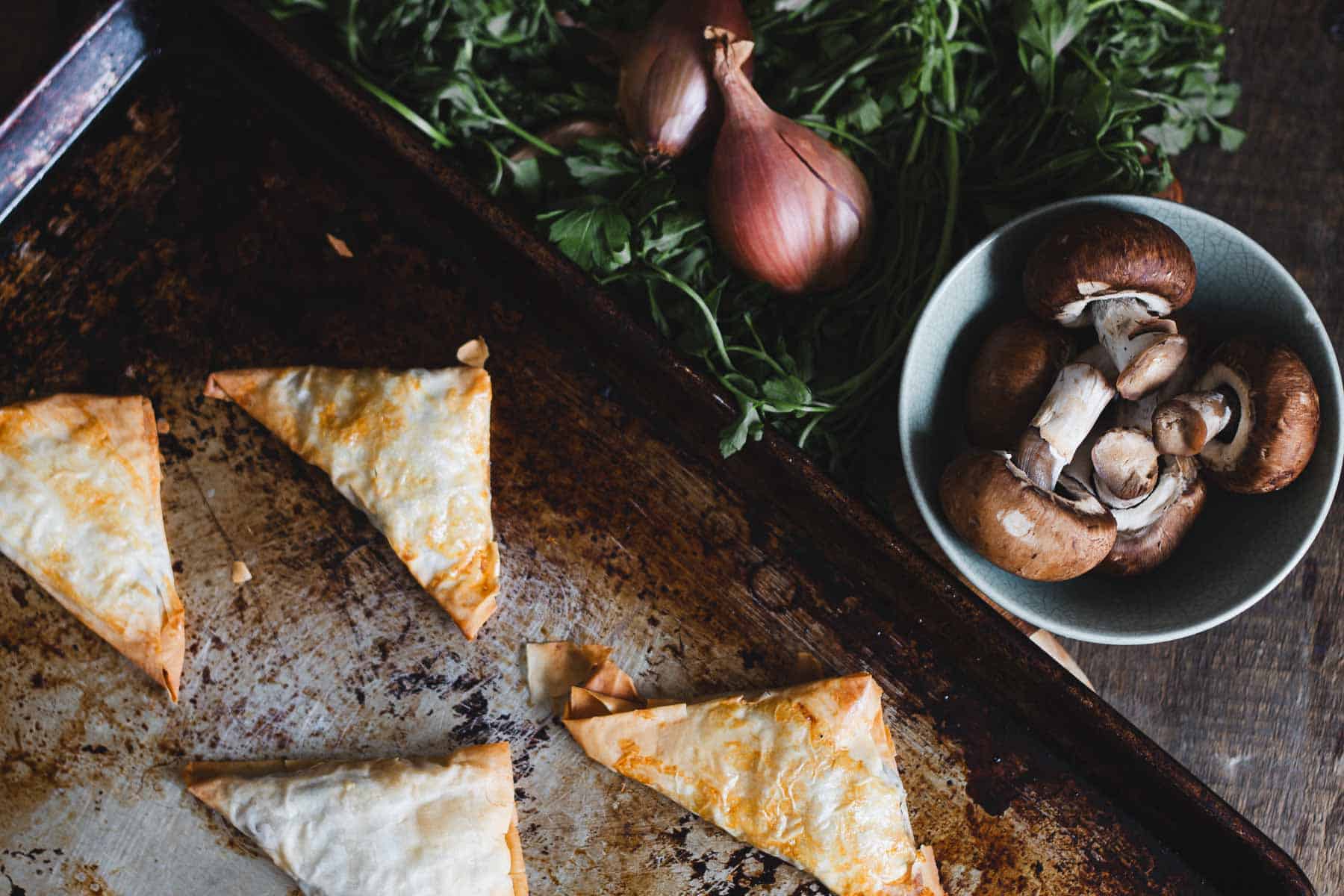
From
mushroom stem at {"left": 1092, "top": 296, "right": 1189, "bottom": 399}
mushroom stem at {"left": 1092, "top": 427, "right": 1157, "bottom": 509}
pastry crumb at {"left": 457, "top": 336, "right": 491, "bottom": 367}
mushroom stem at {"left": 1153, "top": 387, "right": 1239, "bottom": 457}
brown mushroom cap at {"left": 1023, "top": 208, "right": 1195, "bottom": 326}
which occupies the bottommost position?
mushroom stem at {"left": 1092, "top": 427, "right": 1157, "bottom": 509}

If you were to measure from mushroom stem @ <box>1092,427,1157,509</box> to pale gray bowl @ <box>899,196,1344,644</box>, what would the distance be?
0.14 meters

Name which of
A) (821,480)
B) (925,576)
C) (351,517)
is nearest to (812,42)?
(821,480)

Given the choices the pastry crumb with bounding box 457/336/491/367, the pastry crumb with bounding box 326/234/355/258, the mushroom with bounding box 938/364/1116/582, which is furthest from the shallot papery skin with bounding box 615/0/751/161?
the mushroom with bounding box 938/364/1116/582

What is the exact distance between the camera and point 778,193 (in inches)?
54.5

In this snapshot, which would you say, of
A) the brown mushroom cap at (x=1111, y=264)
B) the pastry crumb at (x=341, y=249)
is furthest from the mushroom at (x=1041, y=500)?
the pastry crumb at (x=341, y=249)

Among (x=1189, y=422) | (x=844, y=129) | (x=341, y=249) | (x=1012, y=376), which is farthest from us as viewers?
(x=341, y=249)

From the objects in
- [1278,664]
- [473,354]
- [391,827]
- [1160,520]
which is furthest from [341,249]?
[1278,664]

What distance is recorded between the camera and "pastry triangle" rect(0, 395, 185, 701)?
4.85ft

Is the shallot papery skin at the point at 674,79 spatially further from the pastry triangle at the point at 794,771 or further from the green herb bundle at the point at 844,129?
the pastry triangle at the point at 794,771

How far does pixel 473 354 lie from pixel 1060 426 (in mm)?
837

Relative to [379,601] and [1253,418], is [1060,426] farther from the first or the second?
[379,601]

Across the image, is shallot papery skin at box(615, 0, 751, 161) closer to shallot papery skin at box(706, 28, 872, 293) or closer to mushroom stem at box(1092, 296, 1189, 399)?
shallot papery skin at box(706, 28, 872, 293)

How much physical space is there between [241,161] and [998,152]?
1172mm

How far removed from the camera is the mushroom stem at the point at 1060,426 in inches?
50.2
